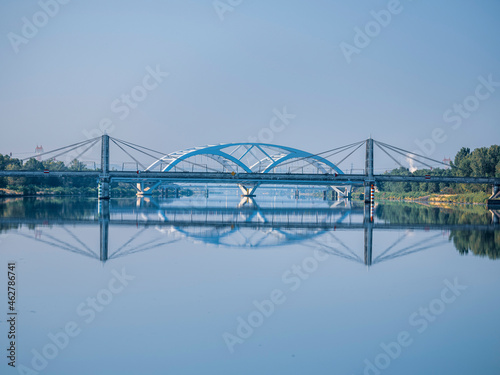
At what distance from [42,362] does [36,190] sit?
7820cm

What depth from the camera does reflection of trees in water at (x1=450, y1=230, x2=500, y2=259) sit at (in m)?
16.1

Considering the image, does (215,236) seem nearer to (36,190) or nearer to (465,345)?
(465,345)

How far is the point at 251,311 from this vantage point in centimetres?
810

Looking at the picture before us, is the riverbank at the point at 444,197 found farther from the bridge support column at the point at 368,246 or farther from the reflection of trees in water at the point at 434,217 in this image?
the bridge support column at the point at 368,246

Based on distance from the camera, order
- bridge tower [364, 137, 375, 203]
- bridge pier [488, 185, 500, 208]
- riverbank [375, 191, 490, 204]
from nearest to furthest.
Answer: bridge pier [488, 185, 500, 208]
bridge tower [364, 137, 375, 203]
riverbank [375, 191, 490, 204]

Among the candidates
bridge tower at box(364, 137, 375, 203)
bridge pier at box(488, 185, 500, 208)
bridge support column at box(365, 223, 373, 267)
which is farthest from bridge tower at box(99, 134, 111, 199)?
bridge pier at box(488, 185, 500, 208)

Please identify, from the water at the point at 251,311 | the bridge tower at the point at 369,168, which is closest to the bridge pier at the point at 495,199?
the bridge tower at the point at 369,168

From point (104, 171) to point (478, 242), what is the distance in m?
52.5

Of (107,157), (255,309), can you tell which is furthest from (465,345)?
(107,157)

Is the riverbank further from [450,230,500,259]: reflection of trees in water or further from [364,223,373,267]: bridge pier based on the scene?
[364,223,373,267]: bridge pier

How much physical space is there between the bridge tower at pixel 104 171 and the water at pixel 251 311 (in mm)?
49278

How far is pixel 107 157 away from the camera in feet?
218

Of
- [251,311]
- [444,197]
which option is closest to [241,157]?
[444,197]

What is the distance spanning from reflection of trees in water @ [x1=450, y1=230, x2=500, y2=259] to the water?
1.75 ft
